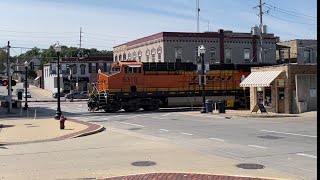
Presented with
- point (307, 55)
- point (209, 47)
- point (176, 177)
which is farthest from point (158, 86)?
point (307, 55)

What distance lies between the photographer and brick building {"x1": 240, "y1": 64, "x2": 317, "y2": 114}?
3119cm

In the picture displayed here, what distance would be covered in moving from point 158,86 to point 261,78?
10.6 m

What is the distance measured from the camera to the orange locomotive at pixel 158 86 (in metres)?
39.5

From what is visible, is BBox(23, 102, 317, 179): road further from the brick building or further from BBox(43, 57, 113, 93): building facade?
BBox(43, 57, 113, 93): building facade

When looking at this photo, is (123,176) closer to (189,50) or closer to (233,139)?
(233,139)

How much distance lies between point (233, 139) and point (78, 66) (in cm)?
7801

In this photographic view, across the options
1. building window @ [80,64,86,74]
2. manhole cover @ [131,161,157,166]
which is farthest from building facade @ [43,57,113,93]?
manhole cover @ [131,161,157,166]

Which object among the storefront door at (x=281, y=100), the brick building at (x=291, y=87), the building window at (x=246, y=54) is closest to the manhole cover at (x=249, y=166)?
the brick building at (x=291, y=87)

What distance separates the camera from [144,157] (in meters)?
12.8

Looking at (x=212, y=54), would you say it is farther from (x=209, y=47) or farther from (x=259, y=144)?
(x=259, y=144)

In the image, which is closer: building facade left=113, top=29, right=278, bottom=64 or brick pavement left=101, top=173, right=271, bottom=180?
brick pavement left=101, top=173, right=271, bottom=180

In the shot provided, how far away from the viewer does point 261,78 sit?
33.6 m

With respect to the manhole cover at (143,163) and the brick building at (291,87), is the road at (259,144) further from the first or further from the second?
the brick building at (291,87)

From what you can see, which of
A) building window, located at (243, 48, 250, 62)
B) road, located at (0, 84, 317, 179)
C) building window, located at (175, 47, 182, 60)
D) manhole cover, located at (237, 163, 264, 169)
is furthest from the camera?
building window, located at (243, 48, 250, 62)
